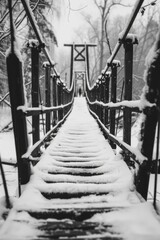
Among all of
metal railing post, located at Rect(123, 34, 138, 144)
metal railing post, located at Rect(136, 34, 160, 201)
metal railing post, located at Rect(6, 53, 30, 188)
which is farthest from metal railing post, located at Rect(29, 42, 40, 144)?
metal railing post, located at Rect(136, 34, 160, 201)

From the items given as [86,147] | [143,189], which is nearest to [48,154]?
[86,147]

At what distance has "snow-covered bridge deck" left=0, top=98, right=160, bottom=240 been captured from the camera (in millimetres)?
1290

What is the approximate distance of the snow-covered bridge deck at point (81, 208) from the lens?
1290 mm

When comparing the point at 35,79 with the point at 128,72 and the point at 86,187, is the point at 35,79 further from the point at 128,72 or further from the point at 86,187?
the point at 86,187

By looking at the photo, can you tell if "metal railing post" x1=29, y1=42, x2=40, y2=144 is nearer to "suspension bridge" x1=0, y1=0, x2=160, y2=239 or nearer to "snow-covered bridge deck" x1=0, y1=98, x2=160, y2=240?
"suspension bridge" x1=0, y1=0, x2=160, y2=239

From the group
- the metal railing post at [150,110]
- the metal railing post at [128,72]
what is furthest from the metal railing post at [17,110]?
the metal railing post at [128,72]

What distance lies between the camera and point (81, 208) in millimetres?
1577

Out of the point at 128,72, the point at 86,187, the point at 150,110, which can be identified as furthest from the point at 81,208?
the point at 128,72

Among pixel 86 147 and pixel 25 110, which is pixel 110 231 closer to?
pixel 25 110

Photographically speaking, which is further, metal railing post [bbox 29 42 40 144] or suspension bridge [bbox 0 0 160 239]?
metal railing post [bbox 29 42 40 144]

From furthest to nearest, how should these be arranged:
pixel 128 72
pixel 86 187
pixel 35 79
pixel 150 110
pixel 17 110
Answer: pixel 35 79 → pixel 128 72 → pixel 86 187 → pixel 17 110 → pixel 150 110

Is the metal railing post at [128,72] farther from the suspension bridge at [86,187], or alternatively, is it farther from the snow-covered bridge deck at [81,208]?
the snow-covered bridge deck at [81,208]

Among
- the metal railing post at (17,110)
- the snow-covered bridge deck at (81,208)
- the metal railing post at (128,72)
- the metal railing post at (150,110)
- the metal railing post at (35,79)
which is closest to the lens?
the snow-covered bridge deck at (81,208)

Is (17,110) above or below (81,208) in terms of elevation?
above
